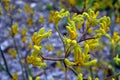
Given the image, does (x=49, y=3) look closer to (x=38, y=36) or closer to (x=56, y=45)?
(x=56, y=45)

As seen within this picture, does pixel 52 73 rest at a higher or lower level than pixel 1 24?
lower

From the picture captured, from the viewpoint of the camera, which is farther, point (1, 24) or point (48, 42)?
point (1, 24)

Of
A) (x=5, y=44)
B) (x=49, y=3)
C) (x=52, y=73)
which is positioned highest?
(x=49, y=3)

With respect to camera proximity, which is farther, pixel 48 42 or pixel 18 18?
pixel 18 18

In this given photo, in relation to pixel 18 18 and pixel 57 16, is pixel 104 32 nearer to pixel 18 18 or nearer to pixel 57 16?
pixel 57 16

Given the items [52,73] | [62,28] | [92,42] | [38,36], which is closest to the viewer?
[38,36]

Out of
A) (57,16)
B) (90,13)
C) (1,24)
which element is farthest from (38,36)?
(1,24)

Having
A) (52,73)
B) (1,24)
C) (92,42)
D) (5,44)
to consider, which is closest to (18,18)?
(1,24)

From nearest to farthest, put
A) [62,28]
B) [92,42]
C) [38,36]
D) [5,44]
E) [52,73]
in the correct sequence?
1. [38,36]
2. [92,42]
3. [52,73]
4. [5,44]
5. [62,28]

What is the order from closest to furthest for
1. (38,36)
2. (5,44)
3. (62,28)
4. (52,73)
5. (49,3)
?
1. (38,36)
2. (52,73)
3. (5,44)
4. (62,28)
5. (49,3)
